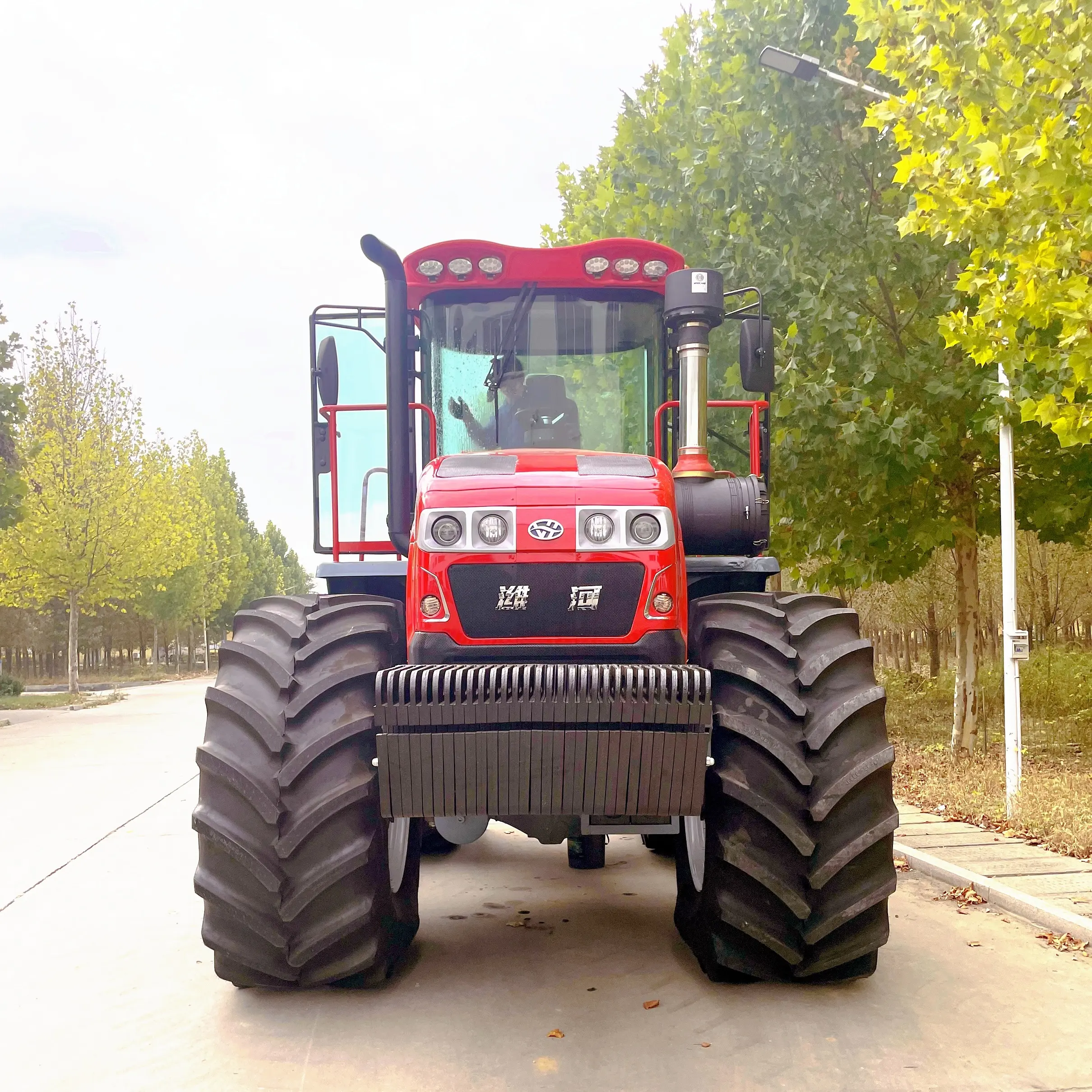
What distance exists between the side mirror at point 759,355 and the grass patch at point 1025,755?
13.3 ft

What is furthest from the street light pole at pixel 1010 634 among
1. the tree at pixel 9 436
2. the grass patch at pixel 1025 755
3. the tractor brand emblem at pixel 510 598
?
the tree at pixel 9 436

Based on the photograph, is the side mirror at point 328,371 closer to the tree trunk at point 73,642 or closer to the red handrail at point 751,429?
the red handrail at point 751,429

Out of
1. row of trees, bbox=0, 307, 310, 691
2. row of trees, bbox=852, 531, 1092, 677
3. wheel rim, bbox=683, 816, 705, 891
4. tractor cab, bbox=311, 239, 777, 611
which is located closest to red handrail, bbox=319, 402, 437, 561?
tractor cab, bbox=311, 239, 777, 611

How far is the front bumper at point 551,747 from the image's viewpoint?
4.46 meters

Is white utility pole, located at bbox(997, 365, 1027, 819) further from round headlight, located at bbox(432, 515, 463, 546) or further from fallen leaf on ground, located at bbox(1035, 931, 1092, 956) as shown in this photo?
round headlight, located at bbox(432, 515, 463, 546)

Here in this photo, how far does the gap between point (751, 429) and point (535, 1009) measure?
10.7ft

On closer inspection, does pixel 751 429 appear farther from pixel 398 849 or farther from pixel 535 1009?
pixel 535 1009

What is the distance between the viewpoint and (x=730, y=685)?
4766mm

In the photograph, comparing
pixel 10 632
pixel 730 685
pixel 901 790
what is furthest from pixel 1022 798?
pixel 10 632

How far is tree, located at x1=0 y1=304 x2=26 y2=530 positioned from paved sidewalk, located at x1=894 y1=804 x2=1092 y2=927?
20.2 metres

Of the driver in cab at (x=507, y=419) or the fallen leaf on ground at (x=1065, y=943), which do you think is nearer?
the fallen leaf on ground at (x=1065, y=943)

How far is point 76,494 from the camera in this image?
103ft

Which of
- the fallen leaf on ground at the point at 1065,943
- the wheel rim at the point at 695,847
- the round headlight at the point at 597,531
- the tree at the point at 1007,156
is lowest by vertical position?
the fallen leaf on ground at the point at 1065,943

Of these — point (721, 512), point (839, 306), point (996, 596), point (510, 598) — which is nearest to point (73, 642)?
point (996, 596)
